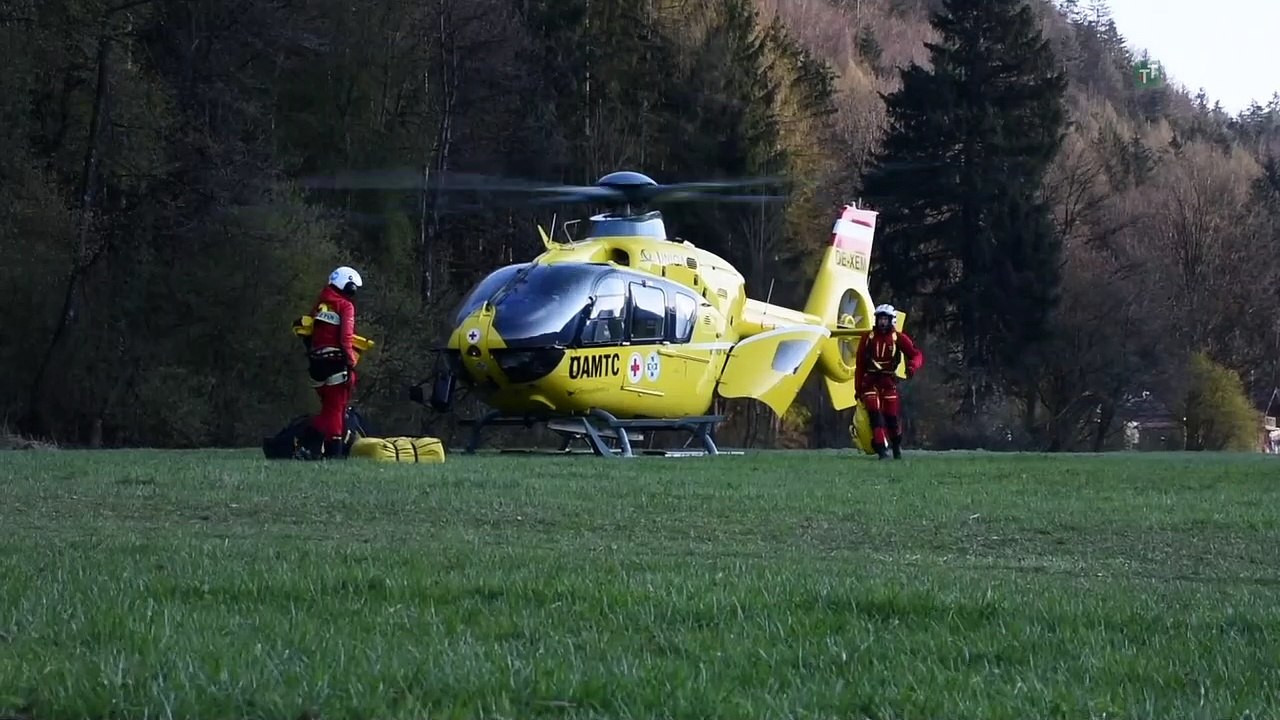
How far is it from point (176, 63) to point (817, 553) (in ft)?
98.9

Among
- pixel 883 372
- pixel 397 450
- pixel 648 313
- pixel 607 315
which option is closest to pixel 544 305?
pixel 607 315

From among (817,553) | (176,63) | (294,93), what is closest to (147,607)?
(817,553)

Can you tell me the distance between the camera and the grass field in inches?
168

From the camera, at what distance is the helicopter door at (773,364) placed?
83.3 ft

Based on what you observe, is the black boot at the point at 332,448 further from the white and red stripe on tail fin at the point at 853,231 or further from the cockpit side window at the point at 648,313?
the white and red stripe on tail fin at the point at 853,231

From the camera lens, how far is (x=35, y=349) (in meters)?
32.7

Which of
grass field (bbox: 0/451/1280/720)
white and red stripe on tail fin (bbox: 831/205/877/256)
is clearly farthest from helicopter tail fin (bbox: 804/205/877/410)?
grass field (bbox: 0/451/1280/720)

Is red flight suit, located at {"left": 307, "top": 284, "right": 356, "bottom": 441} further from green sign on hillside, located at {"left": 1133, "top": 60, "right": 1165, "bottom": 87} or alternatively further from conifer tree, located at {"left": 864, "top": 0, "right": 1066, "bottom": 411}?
green sign on hillside, located at {"left": 1133, "top": 60, "right": 1165, "bottom": 87}

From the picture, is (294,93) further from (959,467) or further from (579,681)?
(579,681)

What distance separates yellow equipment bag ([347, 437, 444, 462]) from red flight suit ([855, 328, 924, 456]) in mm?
6019

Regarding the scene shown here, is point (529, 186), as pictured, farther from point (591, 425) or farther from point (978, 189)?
point (978, 189)

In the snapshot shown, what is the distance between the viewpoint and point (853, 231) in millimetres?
30203

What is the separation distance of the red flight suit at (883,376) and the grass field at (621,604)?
761cm

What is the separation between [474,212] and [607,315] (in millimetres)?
22468
